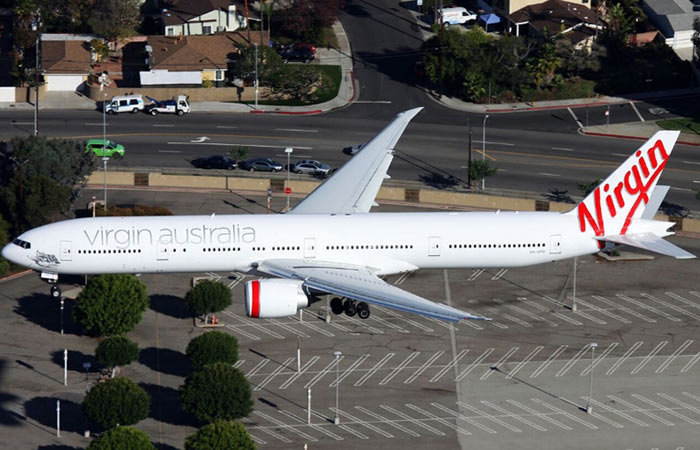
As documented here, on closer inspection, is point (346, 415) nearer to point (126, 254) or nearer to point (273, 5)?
point (126, 254)

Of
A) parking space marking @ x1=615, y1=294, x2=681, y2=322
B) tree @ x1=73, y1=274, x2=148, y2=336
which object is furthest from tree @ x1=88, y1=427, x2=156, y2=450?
parking space marking @ x1=615, y1=294, x2=681, y2=322

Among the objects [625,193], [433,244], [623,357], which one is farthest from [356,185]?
[623,357]

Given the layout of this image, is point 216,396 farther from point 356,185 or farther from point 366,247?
point 356,185

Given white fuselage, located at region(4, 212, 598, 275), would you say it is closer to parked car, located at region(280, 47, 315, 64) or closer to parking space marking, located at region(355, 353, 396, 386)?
parking space marking, located at region(355, 353, 396, 386)

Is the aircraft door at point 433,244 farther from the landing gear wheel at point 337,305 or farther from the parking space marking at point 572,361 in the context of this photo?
the parking space marking at point 572,361

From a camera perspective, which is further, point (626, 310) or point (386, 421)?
point (626, 310)

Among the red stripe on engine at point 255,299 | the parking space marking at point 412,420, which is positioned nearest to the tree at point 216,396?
the red stripe on engine at point 255,299
